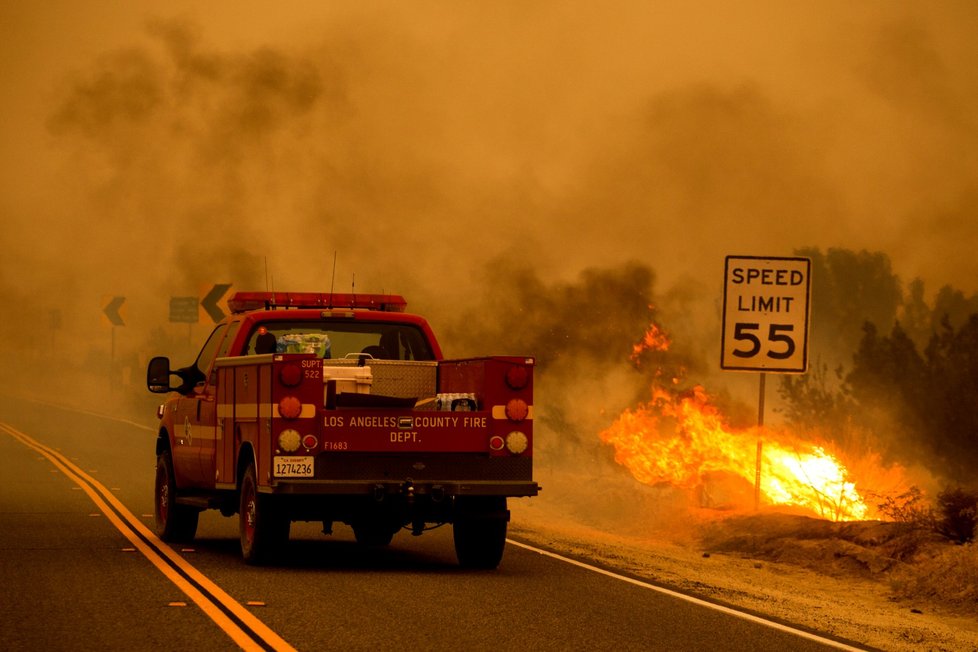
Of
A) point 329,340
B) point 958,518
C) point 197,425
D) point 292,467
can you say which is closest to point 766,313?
point 958,518

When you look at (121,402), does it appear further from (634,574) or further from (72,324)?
(634,574)

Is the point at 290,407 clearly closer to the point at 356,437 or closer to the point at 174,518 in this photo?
the point at 356,437

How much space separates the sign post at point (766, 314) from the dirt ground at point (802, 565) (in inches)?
57.3

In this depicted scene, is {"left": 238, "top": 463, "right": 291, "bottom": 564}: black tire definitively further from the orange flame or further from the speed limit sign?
the orange flame

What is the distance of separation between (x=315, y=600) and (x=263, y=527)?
1.82 meters

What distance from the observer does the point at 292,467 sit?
12.0 metres

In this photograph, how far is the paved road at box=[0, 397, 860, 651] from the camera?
30.5 ft

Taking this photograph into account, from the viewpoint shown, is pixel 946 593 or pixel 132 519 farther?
pixel 132 519

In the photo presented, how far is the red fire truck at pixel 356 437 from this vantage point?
12133 millimetres

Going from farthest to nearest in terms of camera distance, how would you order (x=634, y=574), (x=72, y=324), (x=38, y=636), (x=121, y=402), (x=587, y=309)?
(x=72, y=324) → (x=121, y=402) → (x=587, y=309) → (x=634, y=574) → (x=38, y=636)

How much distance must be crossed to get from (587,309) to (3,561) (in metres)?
24.0

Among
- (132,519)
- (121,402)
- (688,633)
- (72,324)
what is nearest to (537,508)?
(132,519)

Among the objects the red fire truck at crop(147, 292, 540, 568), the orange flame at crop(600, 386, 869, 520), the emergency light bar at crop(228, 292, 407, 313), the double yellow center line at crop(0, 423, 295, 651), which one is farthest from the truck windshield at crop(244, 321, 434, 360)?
the orange flame at crop(600, 386, 869, 520)

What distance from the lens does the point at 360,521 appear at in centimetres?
1335
